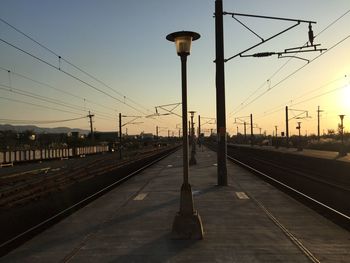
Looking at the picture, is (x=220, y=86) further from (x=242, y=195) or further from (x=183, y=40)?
(x=183, y=40)

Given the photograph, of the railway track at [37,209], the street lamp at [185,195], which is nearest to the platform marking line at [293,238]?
the street lamp at [185,195]

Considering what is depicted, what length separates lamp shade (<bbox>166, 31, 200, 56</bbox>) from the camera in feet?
35.1

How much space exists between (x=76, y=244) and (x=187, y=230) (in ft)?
7.00

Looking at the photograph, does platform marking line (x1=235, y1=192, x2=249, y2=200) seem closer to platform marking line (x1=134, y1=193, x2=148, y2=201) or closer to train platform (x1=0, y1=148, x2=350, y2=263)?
train platform (x1=0, y1=148, x2=350, y2=263)

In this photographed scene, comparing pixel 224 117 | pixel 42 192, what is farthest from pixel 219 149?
pixel 42 192

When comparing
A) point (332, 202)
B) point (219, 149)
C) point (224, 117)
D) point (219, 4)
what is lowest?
point (332, 202)

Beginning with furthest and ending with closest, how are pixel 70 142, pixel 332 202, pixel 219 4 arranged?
1. pixel 70 142
2. pixel 219 4
3. pixel 332 202

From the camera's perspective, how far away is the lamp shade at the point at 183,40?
1070 cm

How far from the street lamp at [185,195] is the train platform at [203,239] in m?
0.26

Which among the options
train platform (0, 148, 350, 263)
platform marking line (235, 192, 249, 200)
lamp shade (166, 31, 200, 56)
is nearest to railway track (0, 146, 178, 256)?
train platform (0, 148, 350, 263)

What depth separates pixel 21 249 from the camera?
951cm

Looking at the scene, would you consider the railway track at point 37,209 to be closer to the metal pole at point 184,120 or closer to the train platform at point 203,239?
the train platform at point 203,239

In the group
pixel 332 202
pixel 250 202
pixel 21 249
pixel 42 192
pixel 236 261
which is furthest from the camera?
pixel 42 192

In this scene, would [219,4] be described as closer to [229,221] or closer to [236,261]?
[229,221]
